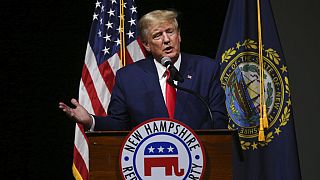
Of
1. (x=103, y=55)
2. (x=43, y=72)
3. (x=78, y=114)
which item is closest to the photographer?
(x=78, y=114)

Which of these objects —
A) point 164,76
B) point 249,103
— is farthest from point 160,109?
point 249,103

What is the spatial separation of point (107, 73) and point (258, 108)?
1.02 meters

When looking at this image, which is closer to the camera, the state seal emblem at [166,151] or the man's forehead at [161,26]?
the state seal emblem at [166,151]

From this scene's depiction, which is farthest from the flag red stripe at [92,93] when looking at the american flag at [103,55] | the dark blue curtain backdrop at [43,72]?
the dark blue curtain backdrop at [43,72]

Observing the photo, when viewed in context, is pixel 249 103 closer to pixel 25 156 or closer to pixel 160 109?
pixel 160 109

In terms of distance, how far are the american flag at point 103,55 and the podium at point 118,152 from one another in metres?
1.46

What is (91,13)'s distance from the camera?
399cm

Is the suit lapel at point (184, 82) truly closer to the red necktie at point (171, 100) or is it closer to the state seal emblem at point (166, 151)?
the red necktie at point (171, 100)

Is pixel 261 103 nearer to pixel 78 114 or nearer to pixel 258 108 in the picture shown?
pixel 258 108

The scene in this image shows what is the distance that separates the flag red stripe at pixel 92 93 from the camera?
355cm

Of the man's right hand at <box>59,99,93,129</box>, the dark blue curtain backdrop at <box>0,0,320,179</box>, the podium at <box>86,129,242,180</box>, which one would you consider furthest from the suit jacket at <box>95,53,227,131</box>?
the dark blue curtain backdrop at <box>0,0,320,179</box>

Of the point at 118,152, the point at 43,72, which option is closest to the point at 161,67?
the point at 118,152

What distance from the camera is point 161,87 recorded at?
2684 millimetres

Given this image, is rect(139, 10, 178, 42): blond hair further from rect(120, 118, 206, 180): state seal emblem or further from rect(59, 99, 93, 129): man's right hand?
rect(120, 118, 206, 180): state seal emblem
